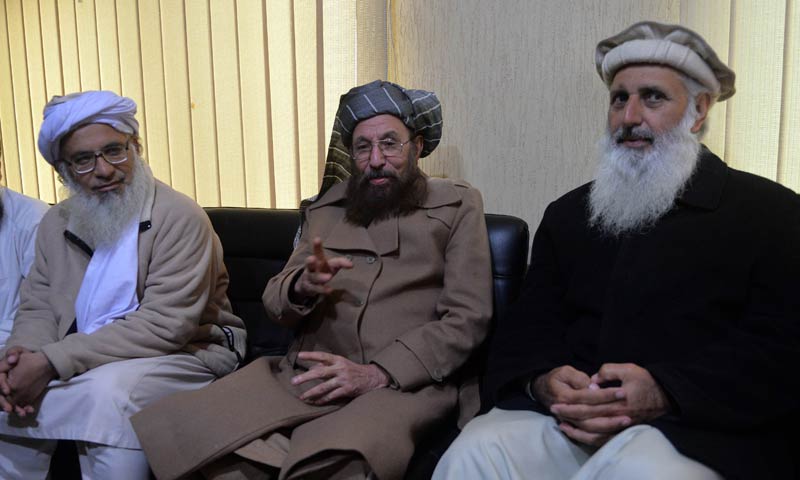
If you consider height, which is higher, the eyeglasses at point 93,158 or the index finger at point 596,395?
the eyeglasses at point 93,158

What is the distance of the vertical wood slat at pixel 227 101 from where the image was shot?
3094 mm

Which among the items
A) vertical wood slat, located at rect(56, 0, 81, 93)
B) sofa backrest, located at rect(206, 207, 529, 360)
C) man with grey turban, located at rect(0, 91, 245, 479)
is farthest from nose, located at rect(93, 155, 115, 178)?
vertical wood slat, located at rect(56, 0, 81, 93)

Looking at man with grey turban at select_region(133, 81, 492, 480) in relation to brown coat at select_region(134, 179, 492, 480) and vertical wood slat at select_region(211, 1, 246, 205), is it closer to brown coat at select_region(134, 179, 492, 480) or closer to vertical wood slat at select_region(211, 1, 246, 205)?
brown coat at select_region(134, 179, 492, 480)

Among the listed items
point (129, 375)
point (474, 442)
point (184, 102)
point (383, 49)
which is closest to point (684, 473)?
point (474, 442)

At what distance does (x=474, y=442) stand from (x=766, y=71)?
5.11 feet

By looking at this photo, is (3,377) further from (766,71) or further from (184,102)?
(766,71)

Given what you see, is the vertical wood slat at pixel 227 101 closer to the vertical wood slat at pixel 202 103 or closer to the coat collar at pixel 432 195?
the vertical wood slat at pixel 202 103

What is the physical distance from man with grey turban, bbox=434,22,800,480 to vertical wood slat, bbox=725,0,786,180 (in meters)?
0.37

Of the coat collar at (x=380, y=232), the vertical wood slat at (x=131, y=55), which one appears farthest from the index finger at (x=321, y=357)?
the vertical wood slat at (x=131, y=55)

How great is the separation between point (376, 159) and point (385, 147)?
63 mm

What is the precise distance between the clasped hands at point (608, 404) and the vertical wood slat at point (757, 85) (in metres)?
1.09

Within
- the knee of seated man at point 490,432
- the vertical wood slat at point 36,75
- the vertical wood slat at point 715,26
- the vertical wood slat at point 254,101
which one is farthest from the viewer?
the vertical wood slat at point 36,75

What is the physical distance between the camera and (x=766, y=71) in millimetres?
2141

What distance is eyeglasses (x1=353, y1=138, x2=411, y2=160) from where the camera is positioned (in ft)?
7.13
